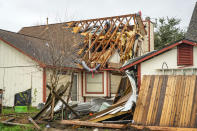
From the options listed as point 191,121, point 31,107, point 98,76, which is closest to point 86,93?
point 98,76

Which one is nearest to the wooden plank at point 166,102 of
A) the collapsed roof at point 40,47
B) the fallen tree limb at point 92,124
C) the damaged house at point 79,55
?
the fallen tree limb at point 92,124

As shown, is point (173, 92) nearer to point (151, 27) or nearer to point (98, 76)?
point (98, 76)

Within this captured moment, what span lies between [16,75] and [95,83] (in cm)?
542

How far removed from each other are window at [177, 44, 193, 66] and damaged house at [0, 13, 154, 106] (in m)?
5.07

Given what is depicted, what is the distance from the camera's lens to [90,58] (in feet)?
56.6

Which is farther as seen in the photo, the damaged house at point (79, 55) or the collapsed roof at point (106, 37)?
the collapsed roof at point (106, 37)

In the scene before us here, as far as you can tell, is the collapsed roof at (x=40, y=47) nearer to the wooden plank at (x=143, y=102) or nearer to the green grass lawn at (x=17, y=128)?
the green grass lawn at (x=17, y=128)

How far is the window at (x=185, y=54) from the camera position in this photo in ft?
32.6

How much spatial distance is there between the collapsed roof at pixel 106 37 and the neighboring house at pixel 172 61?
607 centimetres

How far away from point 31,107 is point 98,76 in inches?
214

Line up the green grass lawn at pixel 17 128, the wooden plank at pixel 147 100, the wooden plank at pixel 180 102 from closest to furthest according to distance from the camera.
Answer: the wooden plank at pixel 180 102 → the green grass lawn at pixel 17 128 → the wooden plank at pixel 147 100

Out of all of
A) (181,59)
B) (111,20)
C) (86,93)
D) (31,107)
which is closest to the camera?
(181,59)

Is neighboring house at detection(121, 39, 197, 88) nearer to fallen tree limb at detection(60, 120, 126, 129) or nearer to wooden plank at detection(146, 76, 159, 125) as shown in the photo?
wooden plank at detection(146, 76, 159, 125)

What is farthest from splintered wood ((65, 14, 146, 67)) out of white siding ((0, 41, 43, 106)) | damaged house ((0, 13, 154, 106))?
white siding ((0, 41, 43, 106))
